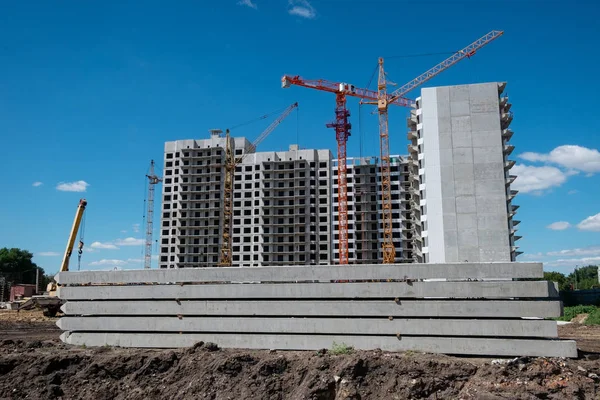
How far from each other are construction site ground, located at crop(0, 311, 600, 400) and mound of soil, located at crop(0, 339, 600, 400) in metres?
0.03

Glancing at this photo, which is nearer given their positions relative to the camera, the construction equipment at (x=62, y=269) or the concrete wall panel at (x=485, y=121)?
the construction equipment at (x=62, y=269)

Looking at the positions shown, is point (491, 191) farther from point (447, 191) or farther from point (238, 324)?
point (238, 324)

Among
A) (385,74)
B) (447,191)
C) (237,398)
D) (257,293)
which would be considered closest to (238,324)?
(257,293)

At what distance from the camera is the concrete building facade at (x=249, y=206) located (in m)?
99.2

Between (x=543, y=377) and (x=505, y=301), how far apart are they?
2.73m

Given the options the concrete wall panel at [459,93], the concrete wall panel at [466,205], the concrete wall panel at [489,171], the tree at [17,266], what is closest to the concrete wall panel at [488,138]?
the concrete wall panel at [489,171]

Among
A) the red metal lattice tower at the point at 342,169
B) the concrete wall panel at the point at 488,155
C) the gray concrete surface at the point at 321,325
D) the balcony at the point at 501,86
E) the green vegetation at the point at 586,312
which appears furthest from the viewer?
the red metal lattice tower at the point at 342,169

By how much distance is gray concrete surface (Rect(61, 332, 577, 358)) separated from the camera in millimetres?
15195

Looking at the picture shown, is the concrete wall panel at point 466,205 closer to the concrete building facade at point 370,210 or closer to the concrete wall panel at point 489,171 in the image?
the concrete wall panel at point 489,171

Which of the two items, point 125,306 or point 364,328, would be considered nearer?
point 364,328

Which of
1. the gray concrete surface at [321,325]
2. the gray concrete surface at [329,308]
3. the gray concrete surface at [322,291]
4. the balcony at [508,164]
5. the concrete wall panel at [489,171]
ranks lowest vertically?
the gray concrete surface at [321,325]

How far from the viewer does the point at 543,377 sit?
44.1 ft

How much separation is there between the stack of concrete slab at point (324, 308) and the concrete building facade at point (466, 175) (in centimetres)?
4040

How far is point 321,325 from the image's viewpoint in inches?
656
